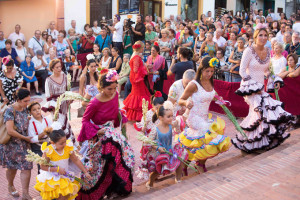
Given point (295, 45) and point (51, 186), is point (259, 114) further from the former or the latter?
point (295, 45)

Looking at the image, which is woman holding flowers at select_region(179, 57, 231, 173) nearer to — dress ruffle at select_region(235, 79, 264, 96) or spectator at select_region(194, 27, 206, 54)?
dress ruffle at select_region(235, 79, 264, 96)

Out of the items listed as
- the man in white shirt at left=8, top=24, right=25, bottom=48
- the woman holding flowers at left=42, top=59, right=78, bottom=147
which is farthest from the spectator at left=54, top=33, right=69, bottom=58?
the woman holding flowers at left=42, top=59, right=78, bottom=147

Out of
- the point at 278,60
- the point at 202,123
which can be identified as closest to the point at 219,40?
the point at 278,60

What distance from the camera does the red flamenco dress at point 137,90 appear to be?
31.6 feet

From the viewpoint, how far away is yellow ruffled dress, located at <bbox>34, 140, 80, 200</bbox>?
5.05 metres

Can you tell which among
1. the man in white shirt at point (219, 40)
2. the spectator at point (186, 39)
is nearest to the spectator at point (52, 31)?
the spectator at point (186, 39)

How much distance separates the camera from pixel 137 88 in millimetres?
9875

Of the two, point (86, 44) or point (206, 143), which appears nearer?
point (206, 143)

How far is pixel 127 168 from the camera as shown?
5.71 m

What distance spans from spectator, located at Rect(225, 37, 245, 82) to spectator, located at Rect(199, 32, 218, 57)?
1.45 m

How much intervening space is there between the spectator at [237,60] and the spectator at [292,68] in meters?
1.75

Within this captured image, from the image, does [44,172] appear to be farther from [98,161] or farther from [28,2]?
[28,2]

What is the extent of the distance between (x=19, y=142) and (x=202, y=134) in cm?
271

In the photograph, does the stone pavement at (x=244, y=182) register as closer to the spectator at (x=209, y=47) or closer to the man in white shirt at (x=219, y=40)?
the spectator at (x=209, y=47)
